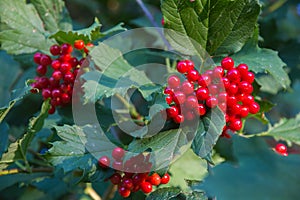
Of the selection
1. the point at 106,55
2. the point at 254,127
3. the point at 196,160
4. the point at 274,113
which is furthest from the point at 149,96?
the point at 274,113

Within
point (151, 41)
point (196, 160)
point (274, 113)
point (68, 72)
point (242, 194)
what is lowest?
point (274, 113)

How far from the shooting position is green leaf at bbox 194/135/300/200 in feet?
2.49

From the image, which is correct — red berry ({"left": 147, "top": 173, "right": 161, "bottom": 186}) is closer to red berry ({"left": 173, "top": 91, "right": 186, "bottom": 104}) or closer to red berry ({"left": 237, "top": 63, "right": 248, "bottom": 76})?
red berry ({"left": 173, "top": 91, "right": 186, "bottom": 104})

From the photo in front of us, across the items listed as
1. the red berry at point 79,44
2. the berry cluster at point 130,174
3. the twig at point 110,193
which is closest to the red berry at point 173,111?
the berry cluster at point 130,174

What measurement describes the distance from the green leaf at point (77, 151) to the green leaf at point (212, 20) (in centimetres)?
30

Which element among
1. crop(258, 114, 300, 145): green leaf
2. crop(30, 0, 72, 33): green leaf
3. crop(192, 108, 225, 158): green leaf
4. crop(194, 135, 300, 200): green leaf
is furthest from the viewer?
crop(30, 0, 72, 33): green leaf

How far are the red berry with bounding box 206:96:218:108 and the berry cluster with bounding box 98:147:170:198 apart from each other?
188mm

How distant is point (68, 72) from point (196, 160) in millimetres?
464

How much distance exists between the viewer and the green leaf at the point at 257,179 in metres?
0.76

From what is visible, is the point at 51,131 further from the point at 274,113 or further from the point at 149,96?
the point at 274,113

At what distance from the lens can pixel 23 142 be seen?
1187 mm

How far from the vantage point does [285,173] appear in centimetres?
80

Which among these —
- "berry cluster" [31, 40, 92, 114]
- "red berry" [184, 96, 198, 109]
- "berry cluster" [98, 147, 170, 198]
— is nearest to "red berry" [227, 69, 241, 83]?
"red berry" [184, 96, 198, 109]

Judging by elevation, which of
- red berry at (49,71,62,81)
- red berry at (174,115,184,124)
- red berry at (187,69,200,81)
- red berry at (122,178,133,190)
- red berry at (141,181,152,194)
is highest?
red berry at (49,71,62,81)
